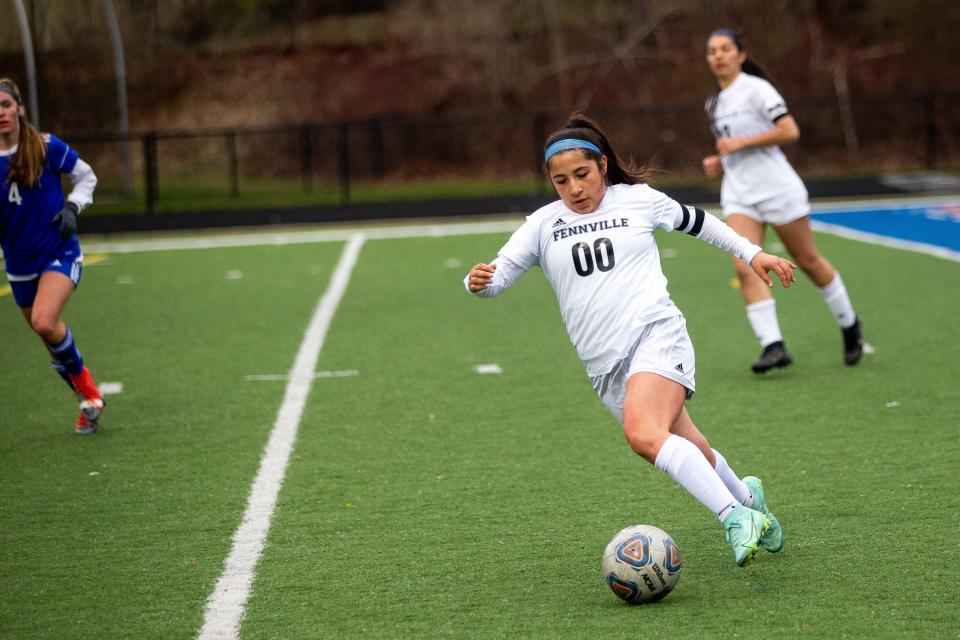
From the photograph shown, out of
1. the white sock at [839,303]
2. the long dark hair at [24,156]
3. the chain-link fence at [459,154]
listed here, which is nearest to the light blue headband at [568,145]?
the long dark hair at [24,156]

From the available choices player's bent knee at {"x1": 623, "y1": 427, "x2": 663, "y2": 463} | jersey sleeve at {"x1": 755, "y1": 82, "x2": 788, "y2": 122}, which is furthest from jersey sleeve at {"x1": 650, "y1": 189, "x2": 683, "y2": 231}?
jersey sleeve at {"x1": 755, "y1": 82, "x2": 788, "y2": 122}

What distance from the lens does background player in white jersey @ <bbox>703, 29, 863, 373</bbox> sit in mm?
8641

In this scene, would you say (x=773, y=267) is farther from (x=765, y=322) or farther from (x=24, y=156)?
(x=24, y=156)

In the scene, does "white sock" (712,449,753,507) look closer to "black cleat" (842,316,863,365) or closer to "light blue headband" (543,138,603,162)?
"light blue headband" (543,138,603,162)

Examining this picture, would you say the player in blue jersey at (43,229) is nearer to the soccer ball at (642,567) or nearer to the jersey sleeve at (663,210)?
the jersey sleeve at (663,210)

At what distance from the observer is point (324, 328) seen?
36.6 feet

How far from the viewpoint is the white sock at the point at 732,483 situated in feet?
16.4

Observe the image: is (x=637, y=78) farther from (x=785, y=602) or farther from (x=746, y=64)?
(x=785, y=602)

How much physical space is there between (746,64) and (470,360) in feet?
9.65

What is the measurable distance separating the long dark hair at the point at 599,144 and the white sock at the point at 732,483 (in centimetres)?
116

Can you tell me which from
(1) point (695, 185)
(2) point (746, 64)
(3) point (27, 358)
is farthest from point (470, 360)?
(1) point (695, 185)

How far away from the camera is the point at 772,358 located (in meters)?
8.56

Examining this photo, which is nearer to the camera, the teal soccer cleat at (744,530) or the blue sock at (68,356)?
the teal soccer cleat at (744,530)

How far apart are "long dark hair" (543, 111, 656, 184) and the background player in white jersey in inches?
142
